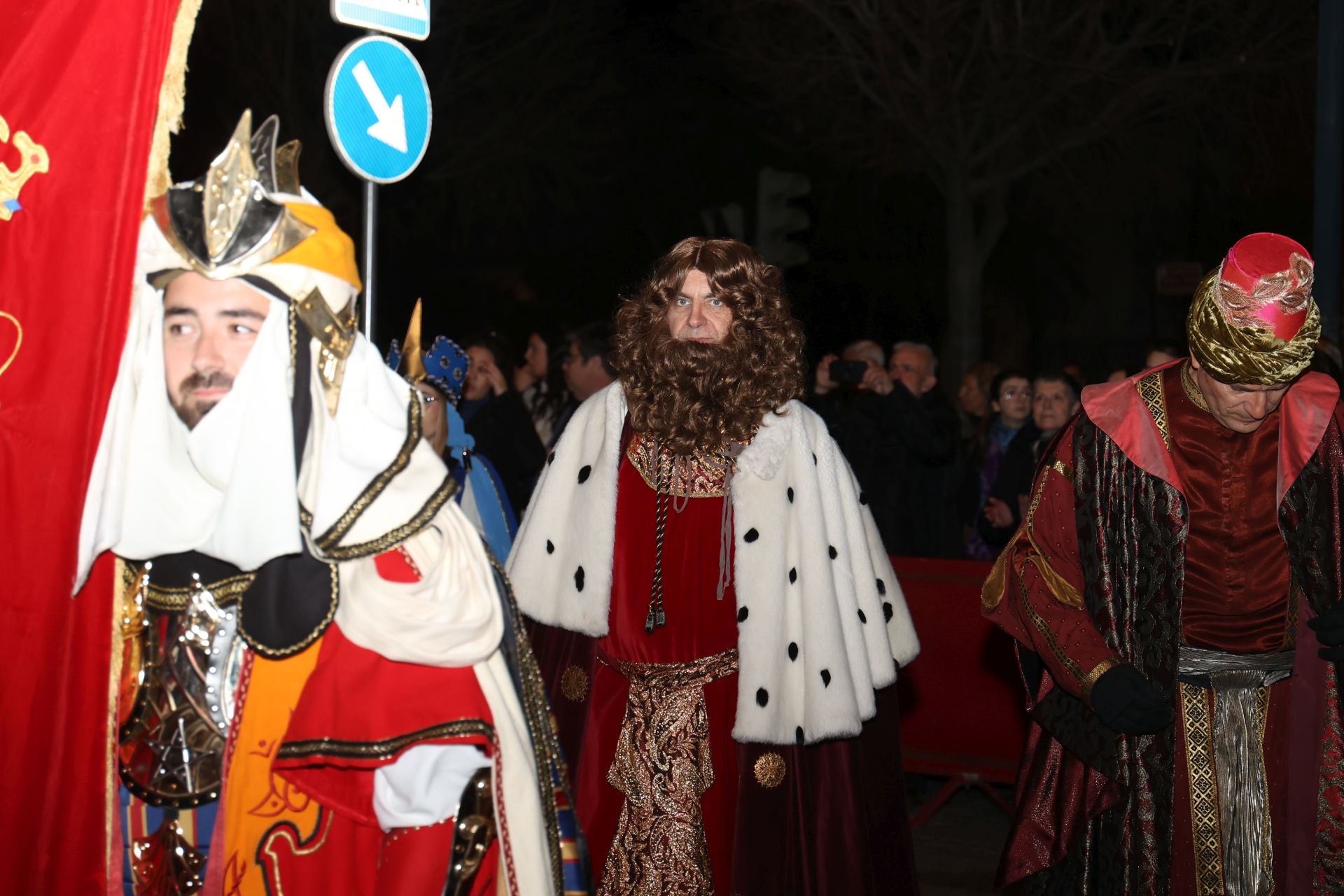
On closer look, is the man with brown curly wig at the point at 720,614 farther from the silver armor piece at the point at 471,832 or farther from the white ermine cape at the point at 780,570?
the silver armor piece at the point at 471,832

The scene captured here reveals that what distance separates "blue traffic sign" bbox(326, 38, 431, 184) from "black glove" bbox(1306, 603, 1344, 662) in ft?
13.1

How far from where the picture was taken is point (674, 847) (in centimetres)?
461

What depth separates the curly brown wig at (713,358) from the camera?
15.5ft

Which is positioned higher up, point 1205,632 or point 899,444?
point 899,444

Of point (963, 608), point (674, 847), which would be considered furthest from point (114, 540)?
point (963, 608)

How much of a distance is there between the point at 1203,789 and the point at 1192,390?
108 centimetres

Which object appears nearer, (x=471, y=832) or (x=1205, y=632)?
(x=471, y=832)

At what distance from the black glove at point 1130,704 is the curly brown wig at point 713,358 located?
136 cm

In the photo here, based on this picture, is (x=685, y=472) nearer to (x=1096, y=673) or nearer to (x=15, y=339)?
(x=1096, y=673)

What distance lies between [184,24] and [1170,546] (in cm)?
275

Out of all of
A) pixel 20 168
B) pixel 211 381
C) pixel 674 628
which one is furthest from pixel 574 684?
pixel 20 168

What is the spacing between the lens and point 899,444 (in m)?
8.39

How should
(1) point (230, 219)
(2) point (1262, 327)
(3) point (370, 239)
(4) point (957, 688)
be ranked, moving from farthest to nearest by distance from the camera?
(4) point (957, 688) < (3) point (370, 239) < (2) point (1262, 327) < (1) point (230, 219)

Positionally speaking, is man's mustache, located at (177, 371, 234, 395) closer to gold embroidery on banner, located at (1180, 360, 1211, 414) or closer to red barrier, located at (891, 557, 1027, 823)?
gold embroidery on banner, located at (1180, 360, 1211, 414)
